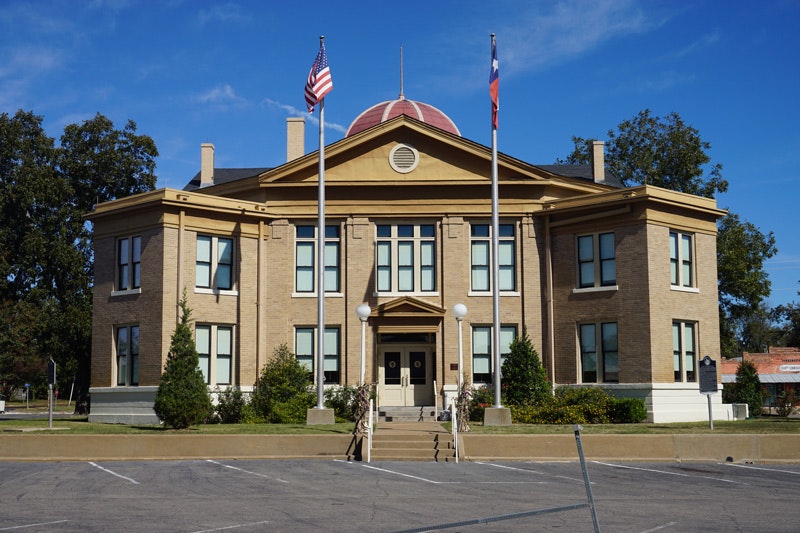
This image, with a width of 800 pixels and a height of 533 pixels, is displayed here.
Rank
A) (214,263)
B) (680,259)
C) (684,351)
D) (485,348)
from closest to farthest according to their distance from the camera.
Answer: (684,351), (680,259), (214,263), (485,348)

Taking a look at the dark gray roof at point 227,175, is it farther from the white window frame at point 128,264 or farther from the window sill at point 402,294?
the window sill at point 402,294

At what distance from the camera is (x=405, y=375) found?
3541 centimetres

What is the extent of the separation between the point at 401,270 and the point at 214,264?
705cm

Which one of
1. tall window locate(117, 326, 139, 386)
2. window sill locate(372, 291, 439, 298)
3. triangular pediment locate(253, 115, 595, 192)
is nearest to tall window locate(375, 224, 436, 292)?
window sill locate(372, 291, 439, 298)

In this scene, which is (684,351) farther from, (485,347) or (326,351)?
(326,351)

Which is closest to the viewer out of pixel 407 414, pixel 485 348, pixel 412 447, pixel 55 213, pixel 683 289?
pixel 412 447

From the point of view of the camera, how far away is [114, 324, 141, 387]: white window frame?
3416 centimetres

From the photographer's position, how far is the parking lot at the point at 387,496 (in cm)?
1331

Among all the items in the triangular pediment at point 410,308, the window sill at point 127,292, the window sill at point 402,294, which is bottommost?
the triangular pediment at point 410,308

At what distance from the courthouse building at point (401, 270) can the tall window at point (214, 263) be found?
0.05 m

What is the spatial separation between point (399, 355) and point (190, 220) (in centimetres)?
931

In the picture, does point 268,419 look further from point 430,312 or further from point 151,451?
point 151,451

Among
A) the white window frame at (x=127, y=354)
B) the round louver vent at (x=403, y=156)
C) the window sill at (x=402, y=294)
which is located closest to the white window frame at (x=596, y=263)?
the window sill at (x=402, y=294)

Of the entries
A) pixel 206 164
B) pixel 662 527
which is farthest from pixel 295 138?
pixel 662 527
